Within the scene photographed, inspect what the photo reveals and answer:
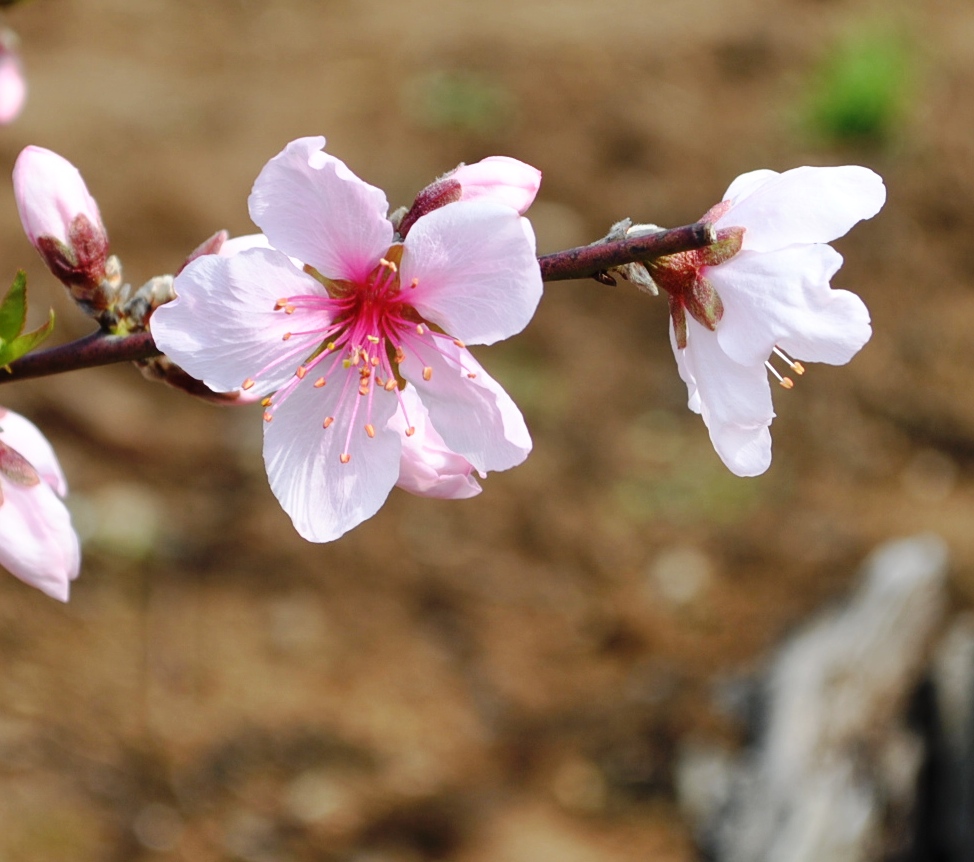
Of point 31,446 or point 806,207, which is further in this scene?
point 31,446

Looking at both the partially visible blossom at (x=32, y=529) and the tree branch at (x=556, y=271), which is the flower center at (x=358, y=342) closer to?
the tree branch at (x=556, y=271)

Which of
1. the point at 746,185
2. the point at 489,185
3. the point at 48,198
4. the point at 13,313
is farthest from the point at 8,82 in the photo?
the point at 746,185

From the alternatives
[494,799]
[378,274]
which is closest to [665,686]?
[494,799]

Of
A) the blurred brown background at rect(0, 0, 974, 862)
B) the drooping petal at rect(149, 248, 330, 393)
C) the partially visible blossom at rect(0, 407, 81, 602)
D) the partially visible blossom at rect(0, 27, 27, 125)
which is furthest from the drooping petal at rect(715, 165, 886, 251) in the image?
the blurred brown background at rect(0, 0, 974, 862)

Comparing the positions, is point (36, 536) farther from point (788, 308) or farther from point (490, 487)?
point (490, 487)

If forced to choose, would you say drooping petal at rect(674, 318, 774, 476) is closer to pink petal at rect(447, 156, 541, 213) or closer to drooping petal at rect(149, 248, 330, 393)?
pink petal at rect(447, 156, 541, 213)

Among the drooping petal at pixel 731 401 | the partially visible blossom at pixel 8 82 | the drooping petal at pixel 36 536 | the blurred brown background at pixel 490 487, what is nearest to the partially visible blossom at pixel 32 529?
the drooping petal at pixel 36 536
